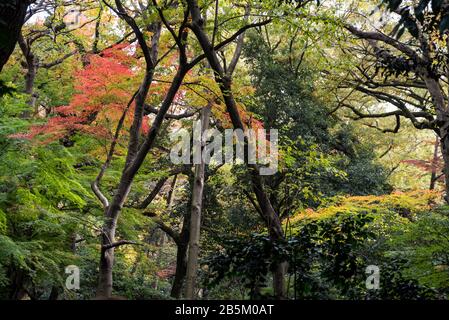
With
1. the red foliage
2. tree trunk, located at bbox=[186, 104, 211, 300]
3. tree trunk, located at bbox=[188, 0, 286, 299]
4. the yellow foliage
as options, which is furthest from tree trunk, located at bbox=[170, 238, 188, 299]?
tree trunk, located at bbox=[188, 0, 286, 299]

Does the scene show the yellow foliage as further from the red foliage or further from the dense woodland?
the red foliage

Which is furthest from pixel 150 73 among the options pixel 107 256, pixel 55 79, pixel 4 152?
pixel 55 79

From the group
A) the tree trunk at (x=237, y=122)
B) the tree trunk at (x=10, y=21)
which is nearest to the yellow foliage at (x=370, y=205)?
the tree trunk at (x=237, y=122)

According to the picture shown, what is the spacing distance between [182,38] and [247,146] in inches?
73.4

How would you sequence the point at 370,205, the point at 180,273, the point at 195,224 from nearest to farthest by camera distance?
the point at 370,205 < the point at 195,224 < the point at 180,273

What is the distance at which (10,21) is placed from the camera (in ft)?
7.93

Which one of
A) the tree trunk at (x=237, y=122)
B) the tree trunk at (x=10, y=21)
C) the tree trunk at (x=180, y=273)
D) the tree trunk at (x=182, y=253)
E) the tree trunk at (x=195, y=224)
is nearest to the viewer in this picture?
the tree trunk at (x=10, y=21)

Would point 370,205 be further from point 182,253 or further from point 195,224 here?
point 182,253

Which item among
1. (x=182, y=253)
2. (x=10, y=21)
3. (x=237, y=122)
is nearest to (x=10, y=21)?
(x=10, y=21)

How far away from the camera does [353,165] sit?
498 inches

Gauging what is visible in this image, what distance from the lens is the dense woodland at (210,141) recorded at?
148 inches

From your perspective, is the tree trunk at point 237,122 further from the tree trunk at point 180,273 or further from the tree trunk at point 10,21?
the tree trunk at point 180,273

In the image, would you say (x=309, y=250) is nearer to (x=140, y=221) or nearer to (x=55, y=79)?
(x=140, y=221)

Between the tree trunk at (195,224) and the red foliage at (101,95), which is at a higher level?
the red foliage at (101,95)
